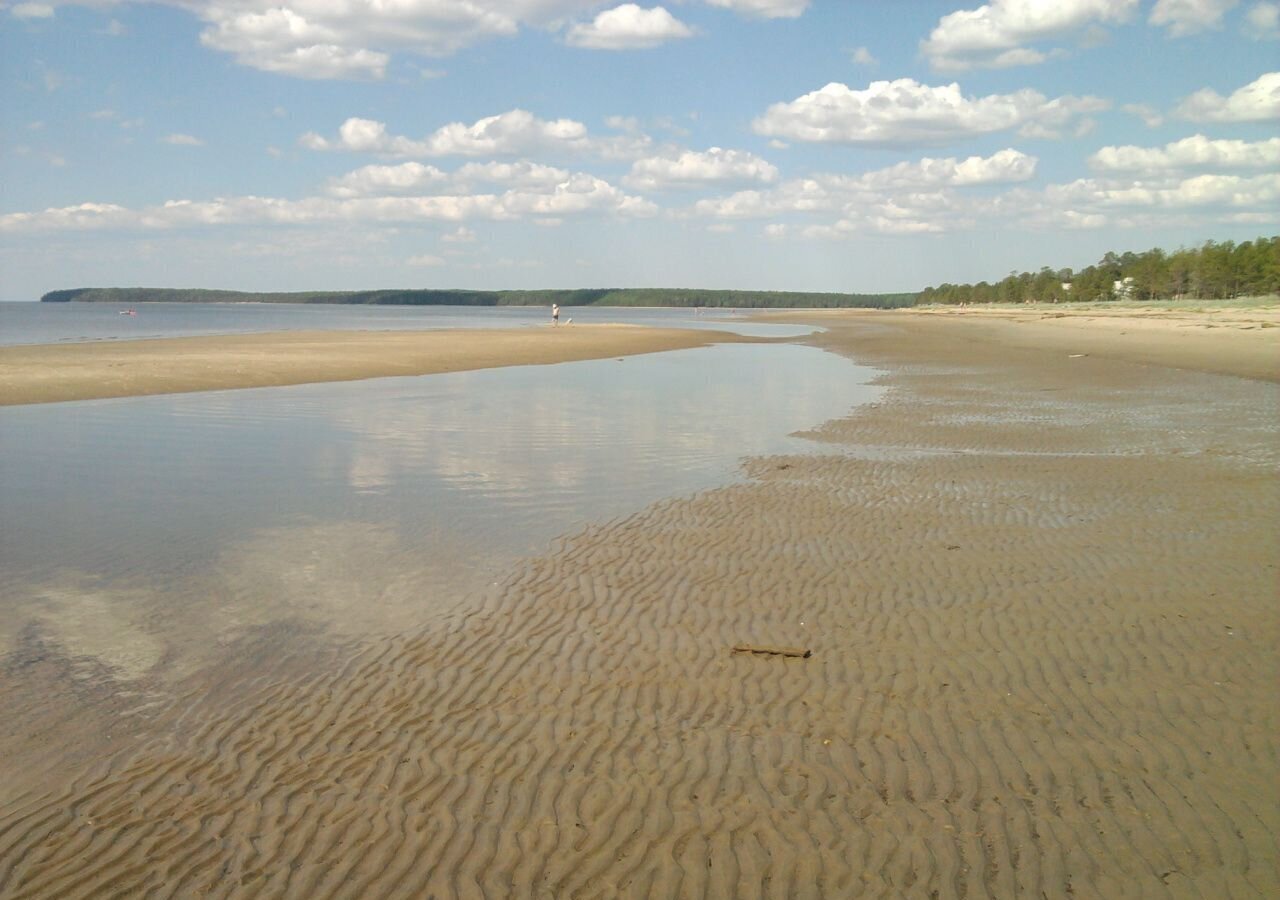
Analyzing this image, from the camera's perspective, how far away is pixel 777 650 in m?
7.50

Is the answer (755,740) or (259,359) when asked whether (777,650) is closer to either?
(755,740)

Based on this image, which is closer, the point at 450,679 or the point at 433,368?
the point at 450,679

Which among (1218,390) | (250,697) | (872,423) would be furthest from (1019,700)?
(1218,390)

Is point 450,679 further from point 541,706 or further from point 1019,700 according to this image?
point 1019,700

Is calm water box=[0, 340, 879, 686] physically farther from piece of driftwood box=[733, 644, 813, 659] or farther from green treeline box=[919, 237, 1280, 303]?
green treeline box=[919, 237, 1280, 303]

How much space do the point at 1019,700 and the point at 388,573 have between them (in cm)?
611

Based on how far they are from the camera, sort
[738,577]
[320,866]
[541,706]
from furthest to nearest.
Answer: [738,577], [541,706], [320,866]

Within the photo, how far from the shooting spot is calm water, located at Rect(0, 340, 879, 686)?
8.70m

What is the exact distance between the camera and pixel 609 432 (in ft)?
63.9

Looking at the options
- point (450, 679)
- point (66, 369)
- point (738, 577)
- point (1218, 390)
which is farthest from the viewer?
point (66, 369)

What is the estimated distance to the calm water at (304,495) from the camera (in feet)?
28.5

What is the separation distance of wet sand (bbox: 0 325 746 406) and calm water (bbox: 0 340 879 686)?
3.66 meters

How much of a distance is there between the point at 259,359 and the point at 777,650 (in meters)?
33.2

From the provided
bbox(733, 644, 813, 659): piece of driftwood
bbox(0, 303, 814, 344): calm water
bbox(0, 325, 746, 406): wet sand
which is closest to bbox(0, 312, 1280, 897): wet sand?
bbox(733, 644, 813, 659): piece of driftwood
